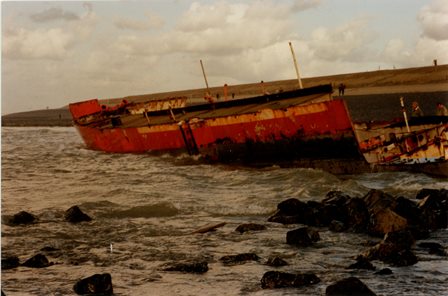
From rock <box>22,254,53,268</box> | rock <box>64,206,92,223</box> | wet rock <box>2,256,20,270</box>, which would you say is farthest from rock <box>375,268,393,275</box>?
rock <box>64,206,92,223</box>

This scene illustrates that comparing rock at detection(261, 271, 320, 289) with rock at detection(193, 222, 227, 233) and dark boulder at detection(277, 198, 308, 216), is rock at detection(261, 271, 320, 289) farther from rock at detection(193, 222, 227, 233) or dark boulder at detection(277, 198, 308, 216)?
dark boulder at detection(277, 198, 308, 216)

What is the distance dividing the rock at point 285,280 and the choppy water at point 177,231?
5.1 inches

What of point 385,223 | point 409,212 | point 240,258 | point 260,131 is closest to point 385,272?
Result: point 240,258

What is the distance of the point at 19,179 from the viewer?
2262 cm

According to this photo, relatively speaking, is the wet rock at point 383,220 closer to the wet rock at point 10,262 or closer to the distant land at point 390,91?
the wet rock at point 10,262

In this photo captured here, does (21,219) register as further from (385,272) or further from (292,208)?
(385,272)

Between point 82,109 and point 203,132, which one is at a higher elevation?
point 82,109

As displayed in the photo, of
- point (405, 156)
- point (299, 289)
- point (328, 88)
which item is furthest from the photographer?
point (328, 88)

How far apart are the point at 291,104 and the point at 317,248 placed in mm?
12707

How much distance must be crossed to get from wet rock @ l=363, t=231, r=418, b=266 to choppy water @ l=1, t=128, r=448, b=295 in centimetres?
Answer: 18

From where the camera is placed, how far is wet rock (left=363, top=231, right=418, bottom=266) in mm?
8750

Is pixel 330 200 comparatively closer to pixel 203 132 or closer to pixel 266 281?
pixel 266 281

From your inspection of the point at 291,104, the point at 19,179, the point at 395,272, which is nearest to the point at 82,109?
the point at 19,179

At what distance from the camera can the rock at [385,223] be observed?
35.7 ft
